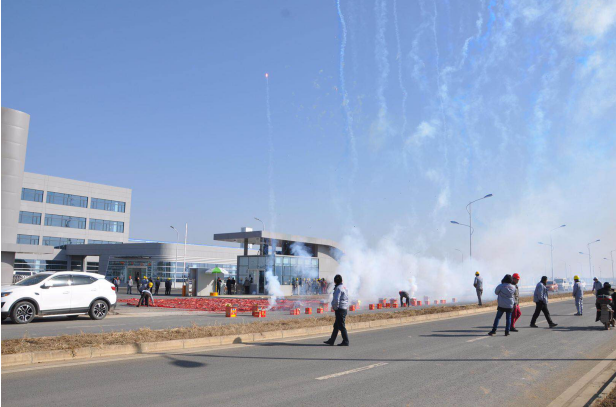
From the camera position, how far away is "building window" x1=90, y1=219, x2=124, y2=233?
232 ft

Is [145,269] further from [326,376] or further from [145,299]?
[326,376]

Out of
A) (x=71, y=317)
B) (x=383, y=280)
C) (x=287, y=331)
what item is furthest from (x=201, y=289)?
(x=287, y=331)

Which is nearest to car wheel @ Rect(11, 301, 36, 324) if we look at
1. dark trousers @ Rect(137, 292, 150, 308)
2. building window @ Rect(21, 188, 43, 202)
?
dark trousers @ Rect(137, 292, 150, 308)

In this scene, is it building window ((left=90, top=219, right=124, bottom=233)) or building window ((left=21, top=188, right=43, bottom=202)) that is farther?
building window ((left=90, top=219, right=124, bottom=233))

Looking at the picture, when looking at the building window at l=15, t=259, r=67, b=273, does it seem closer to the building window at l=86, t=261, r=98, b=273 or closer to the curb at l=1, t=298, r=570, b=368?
the building window at l=86, t=261, r=98, b=273

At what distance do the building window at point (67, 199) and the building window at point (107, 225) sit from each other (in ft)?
9.41

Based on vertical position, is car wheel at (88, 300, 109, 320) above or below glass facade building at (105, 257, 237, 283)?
below

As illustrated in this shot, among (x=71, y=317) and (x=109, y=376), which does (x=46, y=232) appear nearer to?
(x=71, y=317)

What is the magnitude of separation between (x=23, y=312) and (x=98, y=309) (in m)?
2.60

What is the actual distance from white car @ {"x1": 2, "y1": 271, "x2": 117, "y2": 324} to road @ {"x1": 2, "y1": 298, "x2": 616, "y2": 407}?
26.9 ft

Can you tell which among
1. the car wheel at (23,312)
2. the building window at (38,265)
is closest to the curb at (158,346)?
the car wheel at (23,312)

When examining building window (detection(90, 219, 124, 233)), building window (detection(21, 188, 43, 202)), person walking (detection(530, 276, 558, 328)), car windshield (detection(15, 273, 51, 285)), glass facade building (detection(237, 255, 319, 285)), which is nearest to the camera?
person walking (detection(530, 276, 558, 328))

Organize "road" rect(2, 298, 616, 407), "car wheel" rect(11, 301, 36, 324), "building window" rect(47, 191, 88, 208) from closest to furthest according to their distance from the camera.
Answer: "road" rect(2, 298, 616, 407), "car wheel" rect(11, 301, 36, 324), "building window" rect(47, 191, 88, 208)

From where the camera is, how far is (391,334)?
14.3 m
